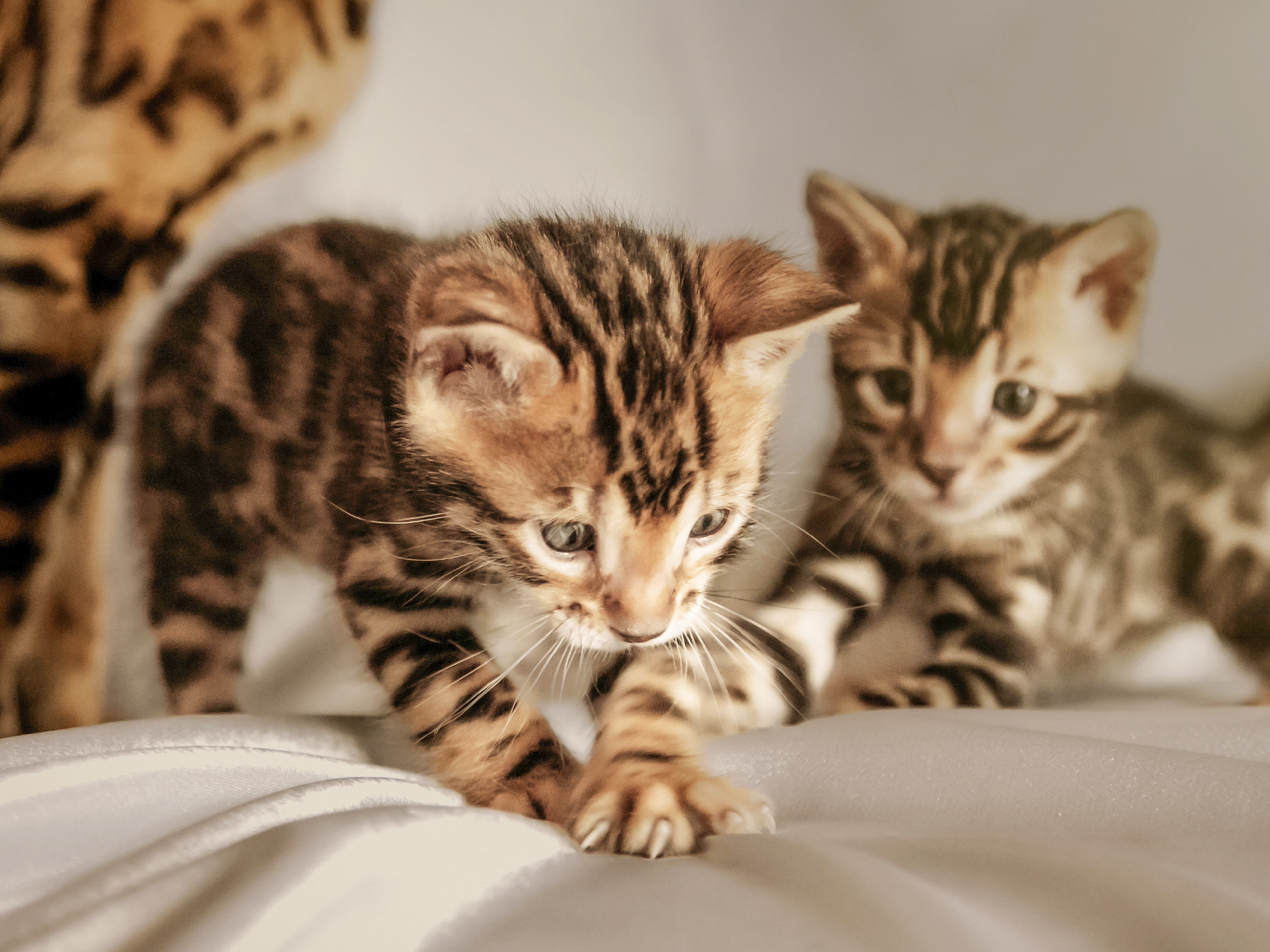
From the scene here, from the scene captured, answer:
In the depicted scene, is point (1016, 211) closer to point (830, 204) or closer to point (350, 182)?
point (830, 204)

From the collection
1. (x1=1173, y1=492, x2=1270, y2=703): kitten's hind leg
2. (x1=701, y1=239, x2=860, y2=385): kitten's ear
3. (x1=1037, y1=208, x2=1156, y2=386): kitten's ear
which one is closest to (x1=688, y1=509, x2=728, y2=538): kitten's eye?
(x1=701, y1=239, x2=860, y2=385): kitten's ear

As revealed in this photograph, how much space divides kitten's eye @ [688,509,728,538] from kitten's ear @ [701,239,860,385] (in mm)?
104

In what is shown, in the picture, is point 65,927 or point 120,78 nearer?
point 65,927

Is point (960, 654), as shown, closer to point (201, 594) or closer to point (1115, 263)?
point (1115, 263)

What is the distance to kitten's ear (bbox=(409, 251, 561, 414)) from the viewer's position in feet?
1.65

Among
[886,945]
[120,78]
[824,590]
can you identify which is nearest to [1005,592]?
[824,590]

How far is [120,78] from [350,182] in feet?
0.58

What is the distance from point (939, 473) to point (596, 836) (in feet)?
1.32

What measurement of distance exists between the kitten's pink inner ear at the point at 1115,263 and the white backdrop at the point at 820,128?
0.8 inches

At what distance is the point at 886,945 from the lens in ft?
1.19

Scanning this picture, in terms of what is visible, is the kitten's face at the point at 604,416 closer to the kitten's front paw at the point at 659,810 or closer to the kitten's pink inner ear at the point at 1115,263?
the kitten's front paw at the point at 659,810

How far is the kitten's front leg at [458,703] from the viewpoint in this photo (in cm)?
58

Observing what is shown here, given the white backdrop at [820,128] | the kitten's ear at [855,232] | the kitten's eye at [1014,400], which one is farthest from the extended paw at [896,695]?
the kitten's ear at [855,232]


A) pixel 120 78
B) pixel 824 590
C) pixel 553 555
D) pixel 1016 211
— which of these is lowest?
pixel 824 590
